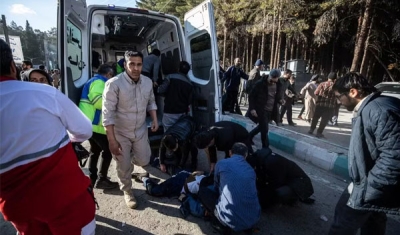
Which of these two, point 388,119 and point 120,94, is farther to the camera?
point 120,94

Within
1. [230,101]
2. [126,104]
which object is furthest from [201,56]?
[230,101]

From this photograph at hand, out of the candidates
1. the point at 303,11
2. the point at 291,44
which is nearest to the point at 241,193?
the point at 303,11

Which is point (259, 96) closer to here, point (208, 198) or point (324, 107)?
point (324, 107)

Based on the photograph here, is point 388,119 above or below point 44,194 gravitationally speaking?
above

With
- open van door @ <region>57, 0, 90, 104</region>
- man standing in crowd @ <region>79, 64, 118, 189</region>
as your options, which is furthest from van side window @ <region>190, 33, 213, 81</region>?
open van door @ <region>57, 0, 90, 104</region>

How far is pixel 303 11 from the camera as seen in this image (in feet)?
44.9

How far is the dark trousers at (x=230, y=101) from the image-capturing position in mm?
6980

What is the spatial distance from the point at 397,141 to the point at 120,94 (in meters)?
2.24

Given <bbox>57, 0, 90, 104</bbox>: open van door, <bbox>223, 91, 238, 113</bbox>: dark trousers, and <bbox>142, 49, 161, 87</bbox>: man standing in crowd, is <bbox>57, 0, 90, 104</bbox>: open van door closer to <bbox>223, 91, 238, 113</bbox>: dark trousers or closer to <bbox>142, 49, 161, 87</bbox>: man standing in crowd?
<bbox>142, 49, 161, 87</bbox>: man standing in crowd

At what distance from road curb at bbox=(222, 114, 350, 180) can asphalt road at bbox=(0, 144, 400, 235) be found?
2.86 feet

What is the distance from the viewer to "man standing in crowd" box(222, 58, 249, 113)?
6.78m

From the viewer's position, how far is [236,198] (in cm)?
208

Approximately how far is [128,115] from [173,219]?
3.92 feet

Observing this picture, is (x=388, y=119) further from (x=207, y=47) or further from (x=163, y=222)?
(x=207, y=47)
